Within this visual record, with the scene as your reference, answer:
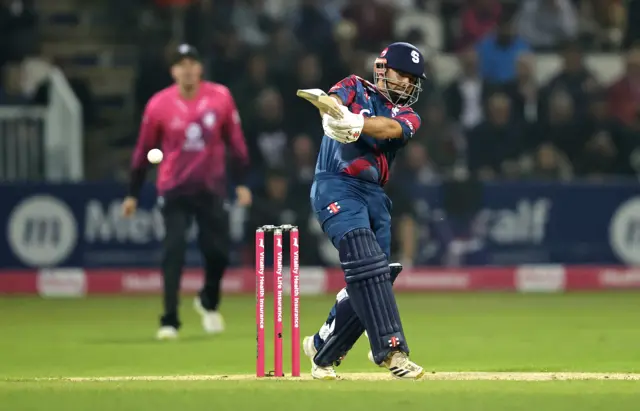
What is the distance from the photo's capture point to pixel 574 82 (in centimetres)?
1653

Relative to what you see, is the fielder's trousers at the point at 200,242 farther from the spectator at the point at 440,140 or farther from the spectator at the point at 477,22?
the spectator at the point at 477,22

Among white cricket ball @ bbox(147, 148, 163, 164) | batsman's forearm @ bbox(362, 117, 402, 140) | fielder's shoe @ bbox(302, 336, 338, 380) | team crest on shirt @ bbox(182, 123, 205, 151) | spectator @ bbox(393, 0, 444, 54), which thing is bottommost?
fielder's shoe @ bbox(302, 336, 338, 380)

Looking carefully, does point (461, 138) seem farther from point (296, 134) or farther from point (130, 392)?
point (130, 392)

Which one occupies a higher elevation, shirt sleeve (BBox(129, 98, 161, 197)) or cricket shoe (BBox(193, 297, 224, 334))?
shirt sleeve (BBox(129, 98, 161, 197))

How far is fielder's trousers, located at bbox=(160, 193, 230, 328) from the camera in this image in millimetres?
10781

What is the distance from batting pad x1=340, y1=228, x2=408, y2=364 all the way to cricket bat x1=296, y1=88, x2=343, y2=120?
694 millimetres

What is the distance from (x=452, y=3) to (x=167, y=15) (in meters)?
3.57

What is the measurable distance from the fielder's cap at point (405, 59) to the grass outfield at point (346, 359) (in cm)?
157

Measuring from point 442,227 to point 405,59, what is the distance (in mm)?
7940

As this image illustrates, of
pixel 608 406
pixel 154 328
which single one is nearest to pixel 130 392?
pixel 608 406

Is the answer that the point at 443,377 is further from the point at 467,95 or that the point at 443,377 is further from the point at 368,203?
the point at 467,95

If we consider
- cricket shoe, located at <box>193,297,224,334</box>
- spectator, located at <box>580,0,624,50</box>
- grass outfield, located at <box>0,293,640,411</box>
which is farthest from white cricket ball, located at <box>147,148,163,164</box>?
spectator, located at <box>580,0,624,50</box>

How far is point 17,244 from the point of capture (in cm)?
1513

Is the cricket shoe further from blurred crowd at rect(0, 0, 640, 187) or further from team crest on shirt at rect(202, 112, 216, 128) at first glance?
blurred crowd at rect(0, 0, 640, 187)
